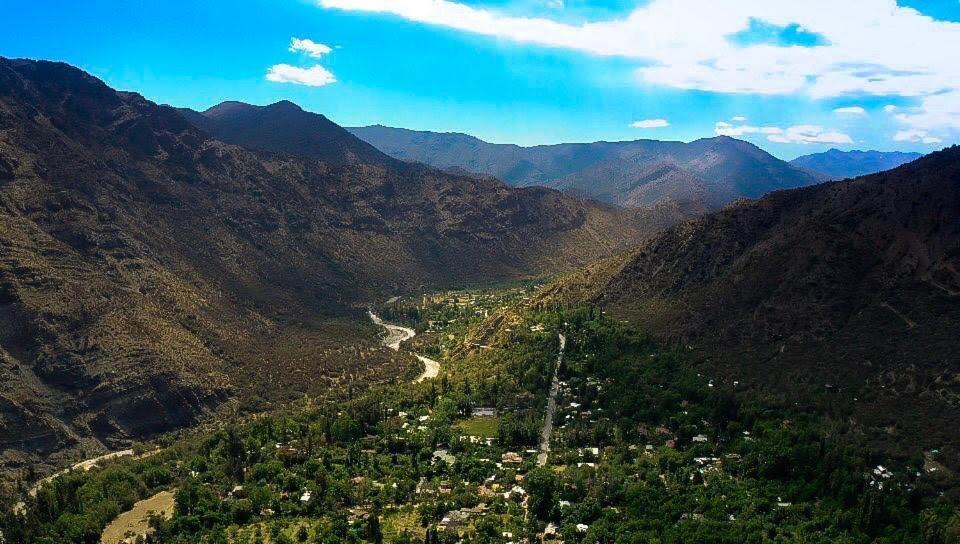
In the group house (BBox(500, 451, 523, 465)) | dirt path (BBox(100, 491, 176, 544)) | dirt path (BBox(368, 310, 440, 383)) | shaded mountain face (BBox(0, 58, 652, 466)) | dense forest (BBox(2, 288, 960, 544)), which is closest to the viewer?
dense forest (BBox(2, 288, 960, 544))

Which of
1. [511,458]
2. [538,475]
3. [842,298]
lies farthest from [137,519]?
[842,298]

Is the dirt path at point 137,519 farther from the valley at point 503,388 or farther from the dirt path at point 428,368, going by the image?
the dirt path at point 428,368

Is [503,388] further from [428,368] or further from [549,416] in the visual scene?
[428,368]

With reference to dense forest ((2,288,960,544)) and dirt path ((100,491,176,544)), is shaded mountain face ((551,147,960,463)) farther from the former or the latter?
dirt path ((100,491,176,544))

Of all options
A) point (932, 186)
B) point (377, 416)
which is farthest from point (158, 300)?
point (932, 186)

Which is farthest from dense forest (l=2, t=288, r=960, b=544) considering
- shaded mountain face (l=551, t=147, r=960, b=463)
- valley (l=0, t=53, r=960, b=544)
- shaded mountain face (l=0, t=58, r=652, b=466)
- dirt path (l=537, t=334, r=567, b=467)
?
shaded mountain face (l=0, t=58, r=652, b=466)

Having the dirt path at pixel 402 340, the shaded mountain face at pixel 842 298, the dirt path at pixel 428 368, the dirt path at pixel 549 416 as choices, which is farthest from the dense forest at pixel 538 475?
the dirt path at pixel 402 340
